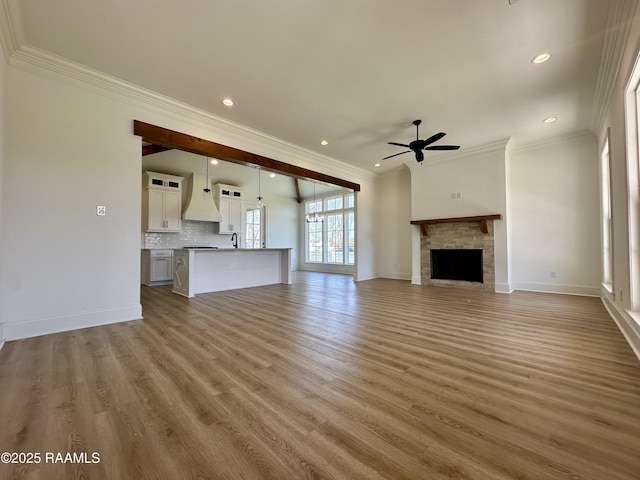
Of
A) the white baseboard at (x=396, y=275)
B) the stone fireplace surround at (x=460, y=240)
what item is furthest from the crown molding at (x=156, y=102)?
the white baseboard at (x=396, y=275)

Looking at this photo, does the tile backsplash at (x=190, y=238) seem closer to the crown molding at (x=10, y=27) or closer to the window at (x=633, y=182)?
the crown molding at (x=10, y=27)

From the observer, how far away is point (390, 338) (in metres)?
2.88

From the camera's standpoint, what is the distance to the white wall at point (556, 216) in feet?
16.6

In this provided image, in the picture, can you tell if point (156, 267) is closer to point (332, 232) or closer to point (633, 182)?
point (332, 232)

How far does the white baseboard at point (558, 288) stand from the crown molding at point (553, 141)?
2795mm

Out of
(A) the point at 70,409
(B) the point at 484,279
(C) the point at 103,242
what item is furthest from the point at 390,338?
(B) the point at 484,279

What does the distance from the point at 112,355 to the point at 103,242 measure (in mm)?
1628

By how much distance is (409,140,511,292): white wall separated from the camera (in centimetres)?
561

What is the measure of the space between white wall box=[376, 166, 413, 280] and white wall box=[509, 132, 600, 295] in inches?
97.1

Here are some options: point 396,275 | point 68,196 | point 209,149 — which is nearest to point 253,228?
point 396,275

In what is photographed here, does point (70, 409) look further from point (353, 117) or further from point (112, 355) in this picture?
point (353, 117)

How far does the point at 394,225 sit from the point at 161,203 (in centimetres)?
656

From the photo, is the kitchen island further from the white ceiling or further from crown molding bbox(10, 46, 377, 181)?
the white ceiling

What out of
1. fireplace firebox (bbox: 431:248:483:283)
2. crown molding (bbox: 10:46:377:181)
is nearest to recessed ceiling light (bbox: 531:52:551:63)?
fireplace firebox (bbox: 431:248:483:283)
